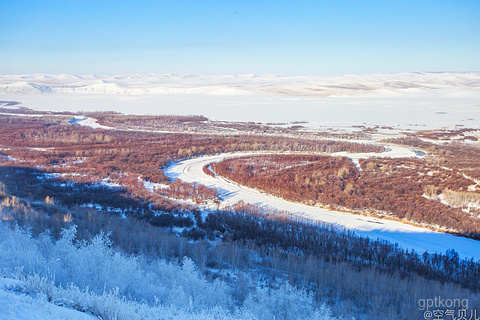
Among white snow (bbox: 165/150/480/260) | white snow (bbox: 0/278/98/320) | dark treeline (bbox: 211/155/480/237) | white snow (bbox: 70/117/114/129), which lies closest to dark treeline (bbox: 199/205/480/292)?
white snow (bbox: 165/150/480/260)

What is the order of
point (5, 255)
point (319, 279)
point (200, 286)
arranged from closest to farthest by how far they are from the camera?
1. point (5, 255)
2. point (200, 286)
3. point (319, 279)

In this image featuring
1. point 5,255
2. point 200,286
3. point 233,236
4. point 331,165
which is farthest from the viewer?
point 331,165

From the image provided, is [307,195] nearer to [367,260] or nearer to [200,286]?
[367,260]

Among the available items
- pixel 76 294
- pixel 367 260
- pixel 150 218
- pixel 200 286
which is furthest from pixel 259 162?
pixel 76 294

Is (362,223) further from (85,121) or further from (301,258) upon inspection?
(85,121)

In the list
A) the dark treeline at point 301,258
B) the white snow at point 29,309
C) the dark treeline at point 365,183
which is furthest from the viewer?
the dark treeline at point 365,183

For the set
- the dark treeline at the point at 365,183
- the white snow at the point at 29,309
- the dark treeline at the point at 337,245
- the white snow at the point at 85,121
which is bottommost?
the dark treeline at the point at 337,245

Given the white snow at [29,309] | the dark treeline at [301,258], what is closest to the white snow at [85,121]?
the dark treeline at [301,258]

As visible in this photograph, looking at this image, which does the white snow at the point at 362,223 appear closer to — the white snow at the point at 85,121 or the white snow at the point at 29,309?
the white snow at the point at 29,309
